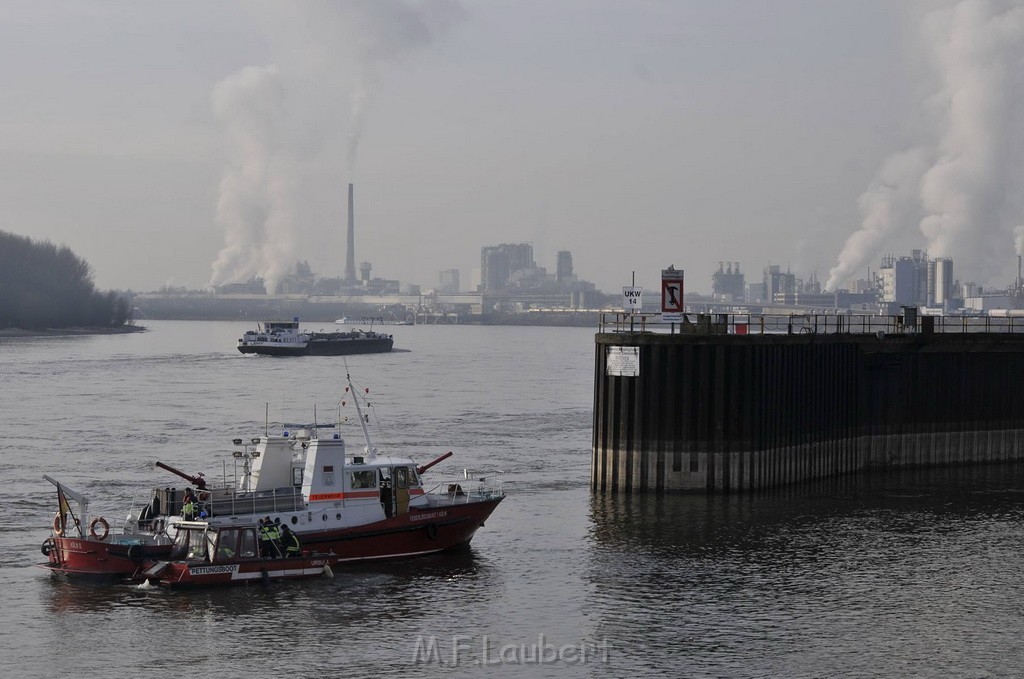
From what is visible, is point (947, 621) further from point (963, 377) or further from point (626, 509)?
point (963, 377)

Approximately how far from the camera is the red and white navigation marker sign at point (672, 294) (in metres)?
54.3

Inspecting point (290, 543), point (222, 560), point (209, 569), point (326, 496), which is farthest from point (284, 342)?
point (209, 569)

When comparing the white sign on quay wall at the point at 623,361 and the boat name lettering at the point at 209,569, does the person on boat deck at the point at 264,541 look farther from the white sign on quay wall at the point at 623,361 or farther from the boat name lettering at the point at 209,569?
the white sign on quay wall at the point at 623,361

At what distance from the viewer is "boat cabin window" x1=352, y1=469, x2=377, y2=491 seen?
4356cm

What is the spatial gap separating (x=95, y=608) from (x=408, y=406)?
61.4 m

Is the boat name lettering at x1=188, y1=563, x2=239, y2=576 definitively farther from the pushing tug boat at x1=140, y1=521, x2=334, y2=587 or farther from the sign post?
the sign post

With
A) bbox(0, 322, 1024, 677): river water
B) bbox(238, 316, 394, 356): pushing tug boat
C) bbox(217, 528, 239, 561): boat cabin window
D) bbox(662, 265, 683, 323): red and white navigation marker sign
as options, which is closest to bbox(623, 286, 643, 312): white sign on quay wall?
bbox(662, 265, 683, 323): red and white navigation marker sign

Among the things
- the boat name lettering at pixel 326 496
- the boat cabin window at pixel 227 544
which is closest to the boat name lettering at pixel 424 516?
the boat name lettering at pixel 326 496

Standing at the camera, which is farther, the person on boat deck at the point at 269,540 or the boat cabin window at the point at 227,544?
the person on boat deck at the point at 269,540

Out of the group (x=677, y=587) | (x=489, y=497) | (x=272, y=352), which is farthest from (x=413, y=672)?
(x=272, y=352)

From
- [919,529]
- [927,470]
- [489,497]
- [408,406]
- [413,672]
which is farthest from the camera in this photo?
[408,406]

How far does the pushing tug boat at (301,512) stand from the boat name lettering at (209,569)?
1.16m

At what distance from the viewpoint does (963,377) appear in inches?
2630

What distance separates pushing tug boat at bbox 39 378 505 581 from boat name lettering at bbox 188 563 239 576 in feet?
3.82
